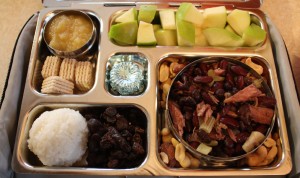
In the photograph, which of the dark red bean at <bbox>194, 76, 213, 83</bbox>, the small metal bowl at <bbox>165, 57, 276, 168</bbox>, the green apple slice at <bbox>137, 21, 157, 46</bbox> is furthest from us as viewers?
the green apple slice at <bbox>137, 21, 157, 46</bbox>

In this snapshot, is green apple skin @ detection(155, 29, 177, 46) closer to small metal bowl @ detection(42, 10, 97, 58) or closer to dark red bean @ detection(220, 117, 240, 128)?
small metal bowl @ detection(42, 10, 97, 58)

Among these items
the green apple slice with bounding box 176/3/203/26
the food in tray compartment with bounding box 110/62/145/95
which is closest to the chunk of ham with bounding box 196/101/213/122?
the food in tray compartment with bounding box 110/62/145/95

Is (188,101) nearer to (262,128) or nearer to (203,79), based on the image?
(203,79)

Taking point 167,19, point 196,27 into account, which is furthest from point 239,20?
point 167,19

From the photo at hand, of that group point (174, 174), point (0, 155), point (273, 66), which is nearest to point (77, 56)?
point (0, 155)

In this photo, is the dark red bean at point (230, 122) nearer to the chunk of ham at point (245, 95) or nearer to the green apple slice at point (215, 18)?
the chunk of ham at point (245, 95)

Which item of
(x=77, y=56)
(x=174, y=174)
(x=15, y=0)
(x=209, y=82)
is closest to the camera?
(x=174, y=174)

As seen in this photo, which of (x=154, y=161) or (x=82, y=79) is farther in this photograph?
(x=82, y=79)

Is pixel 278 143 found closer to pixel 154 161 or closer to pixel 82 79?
pixel 154 161
